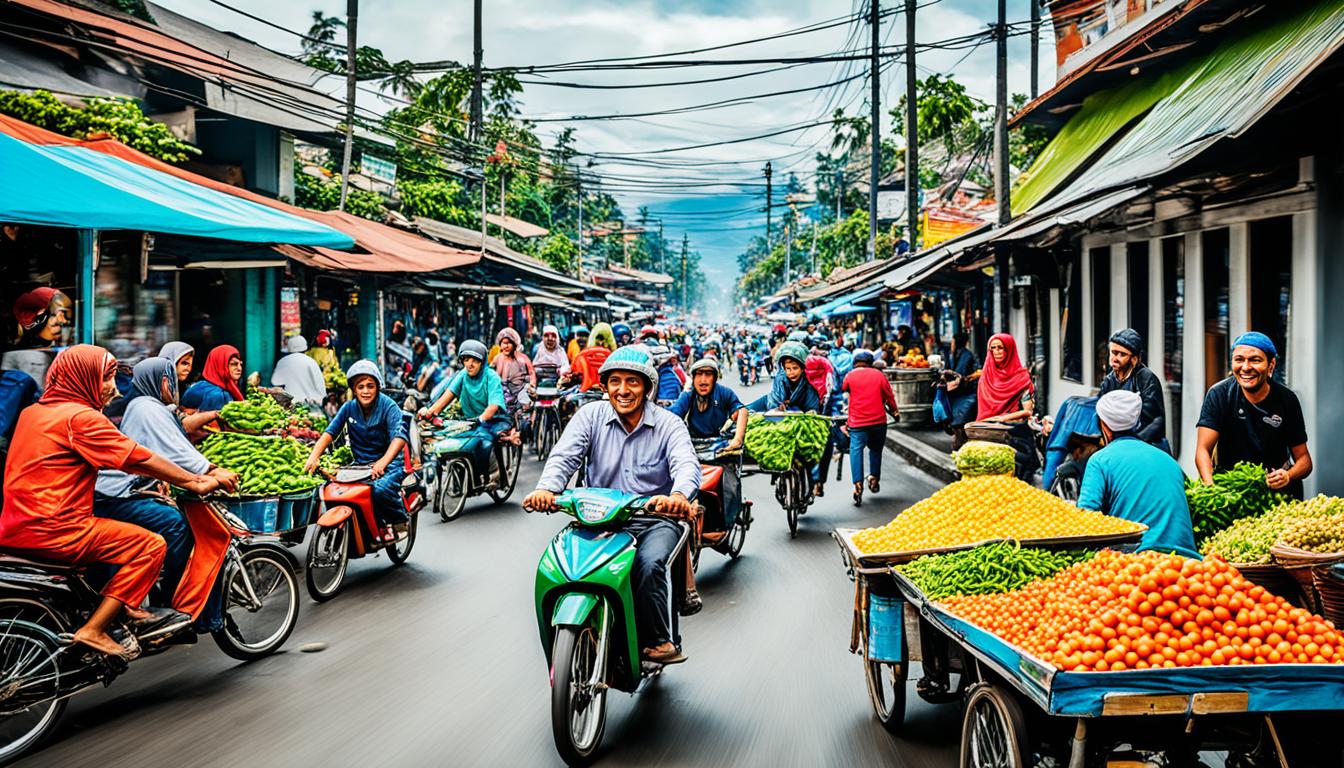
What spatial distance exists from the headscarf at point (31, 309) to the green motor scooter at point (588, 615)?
5.08 metres

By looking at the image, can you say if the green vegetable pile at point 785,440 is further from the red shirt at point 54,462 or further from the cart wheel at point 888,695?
the red shirt at point 54,462

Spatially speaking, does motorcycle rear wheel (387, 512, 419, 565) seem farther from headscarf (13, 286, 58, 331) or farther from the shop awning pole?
the shop awning pole

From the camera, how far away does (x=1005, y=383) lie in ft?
36.5

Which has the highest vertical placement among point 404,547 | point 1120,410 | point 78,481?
point 1120,410

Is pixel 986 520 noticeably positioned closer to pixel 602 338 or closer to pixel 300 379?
pixel 300 379

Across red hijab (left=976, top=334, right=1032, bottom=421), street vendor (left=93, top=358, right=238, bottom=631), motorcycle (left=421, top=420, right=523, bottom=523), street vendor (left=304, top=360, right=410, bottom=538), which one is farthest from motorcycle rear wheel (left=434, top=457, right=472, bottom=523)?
red hijab (left=976, top=334, right=1032, bottom=421)

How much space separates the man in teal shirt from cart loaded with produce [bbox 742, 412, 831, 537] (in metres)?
4.89

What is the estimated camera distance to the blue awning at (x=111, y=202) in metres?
7.88

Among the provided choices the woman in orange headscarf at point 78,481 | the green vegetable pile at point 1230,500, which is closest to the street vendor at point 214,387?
the woman in orange headscarf at point 78,481

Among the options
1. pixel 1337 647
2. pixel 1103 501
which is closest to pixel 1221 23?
pixel 1103 501

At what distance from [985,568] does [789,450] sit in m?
5.61

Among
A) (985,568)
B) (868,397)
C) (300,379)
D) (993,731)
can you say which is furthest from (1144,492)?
(300,379)

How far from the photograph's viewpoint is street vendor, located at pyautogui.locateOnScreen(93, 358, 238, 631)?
18.1 feet

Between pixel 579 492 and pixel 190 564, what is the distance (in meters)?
2.36
